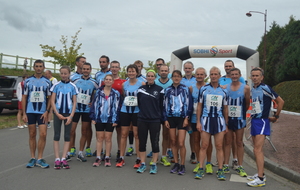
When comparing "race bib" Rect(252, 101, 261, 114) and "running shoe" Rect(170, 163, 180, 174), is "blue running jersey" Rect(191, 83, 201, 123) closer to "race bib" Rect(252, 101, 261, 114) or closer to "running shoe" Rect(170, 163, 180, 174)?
"running shoe" Rect(170, 163, 180, 174)

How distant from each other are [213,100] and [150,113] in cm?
125

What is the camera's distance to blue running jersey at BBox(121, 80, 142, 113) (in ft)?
22.2

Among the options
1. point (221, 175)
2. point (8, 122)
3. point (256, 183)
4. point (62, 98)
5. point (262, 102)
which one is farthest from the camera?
point (8, 122)

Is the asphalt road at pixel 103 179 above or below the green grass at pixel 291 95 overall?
below

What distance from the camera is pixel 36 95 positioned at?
Result: 258 inches

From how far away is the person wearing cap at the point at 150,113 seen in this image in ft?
21.0

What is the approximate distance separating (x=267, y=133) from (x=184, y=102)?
165 cm

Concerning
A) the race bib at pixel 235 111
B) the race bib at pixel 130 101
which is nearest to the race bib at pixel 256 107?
the race bib at pixel 235 111

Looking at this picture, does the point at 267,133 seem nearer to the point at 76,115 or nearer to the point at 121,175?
the point at 121,175

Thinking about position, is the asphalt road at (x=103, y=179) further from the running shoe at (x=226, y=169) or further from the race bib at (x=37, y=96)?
Result: the race bib at (x=37, y=96)

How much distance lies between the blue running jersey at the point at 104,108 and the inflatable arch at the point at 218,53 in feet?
41.8

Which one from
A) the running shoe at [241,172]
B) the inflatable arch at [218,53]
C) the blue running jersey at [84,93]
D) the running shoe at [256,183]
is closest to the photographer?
the running shoe at [256,183]

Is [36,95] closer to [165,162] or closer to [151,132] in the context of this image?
[151,132]

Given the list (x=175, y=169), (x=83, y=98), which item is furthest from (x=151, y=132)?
(x=83, y=98)
